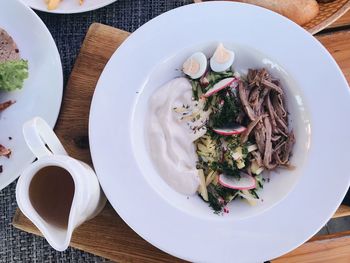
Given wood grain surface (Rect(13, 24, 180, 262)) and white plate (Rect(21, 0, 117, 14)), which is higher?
white plate (Rect(21, 0, 117, 14))

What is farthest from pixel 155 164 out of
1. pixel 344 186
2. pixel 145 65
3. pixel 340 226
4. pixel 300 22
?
pixel 340 226

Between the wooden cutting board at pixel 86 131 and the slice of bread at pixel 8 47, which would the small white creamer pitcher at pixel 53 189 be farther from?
the slice of bread at pixel 8 47

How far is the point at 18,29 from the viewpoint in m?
1.63

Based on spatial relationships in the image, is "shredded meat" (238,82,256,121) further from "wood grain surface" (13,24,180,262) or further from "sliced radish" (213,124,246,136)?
"wood grain surface" (13,24,180,262)

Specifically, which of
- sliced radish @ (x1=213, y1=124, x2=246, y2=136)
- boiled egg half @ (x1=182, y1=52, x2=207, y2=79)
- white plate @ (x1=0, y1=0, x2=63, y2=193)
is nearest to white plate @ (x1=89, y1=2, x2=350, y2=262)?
boiled egg half @ (x1=182, y1=52, x2=207, y2=79)

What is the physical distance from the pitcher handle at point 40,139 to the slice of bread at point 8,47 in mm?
414

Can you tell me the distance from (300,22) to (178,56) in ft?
1.34

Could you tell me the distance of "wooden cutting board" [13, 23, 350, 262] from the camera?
148 centimetres

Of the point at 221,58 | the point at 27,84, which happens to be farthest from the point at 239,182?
the point at 27,84

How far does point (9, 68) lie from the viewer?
149cm

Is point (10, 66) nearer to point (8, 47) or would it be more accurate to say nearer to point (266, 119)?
point (8, 47)

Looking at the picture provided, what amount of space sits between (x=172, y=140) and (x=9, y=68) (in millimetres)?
505

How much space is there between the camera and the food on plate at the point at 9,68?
1.50 meters

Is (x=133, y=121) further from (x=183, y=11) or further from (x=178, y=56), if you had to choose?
(x=183, y=11)
